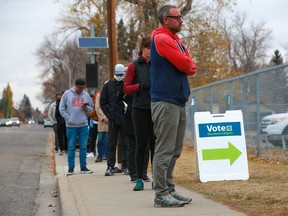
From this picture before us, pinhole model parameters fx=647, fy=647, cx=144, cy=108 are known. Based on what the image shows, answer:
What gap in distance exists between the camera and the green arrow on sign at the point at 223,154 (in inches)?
368

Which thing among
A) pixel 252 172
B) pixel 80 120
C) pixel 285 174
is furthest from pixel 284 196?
pixel 80 120

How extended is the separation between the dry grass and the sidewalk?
21 cm

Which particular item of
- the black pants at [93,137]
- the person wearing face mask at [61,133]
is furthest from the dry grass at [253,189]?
the person wearing face mask at [61,133]

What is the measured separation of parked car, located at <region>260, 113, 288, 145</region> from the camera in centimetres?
1286

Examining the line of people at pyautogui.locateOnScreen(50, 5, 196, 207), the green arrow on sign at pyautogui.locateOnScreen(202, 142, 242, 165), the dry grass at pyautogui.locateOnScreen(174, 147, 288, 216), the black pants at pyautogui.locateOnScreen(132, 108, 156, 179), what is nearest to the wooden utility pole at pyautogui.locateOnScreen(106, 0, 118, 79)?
the line of people at pyautogui.locateOnScreen(50, 5, 196, 207)

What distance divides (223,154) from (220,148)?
10 cm

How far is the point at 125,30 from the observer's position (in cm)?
3344

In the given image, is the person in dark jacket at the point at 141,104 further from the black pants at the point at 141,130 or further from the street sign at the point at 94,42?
the street sign at the point at 94,42

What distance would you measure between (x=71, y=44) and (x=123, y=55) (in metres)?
37.7

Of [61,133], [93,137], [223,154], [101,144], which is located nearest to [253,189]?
[223,154]

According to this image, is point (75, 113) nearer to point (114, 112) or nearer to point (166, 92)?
point (114, 112)

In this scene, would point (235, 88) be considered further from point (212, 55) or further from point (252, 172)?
point (212, 55)

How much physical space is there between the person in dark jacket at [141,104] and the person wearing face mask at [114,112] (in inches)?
61.1

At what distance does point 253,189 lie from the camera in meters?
7.96
